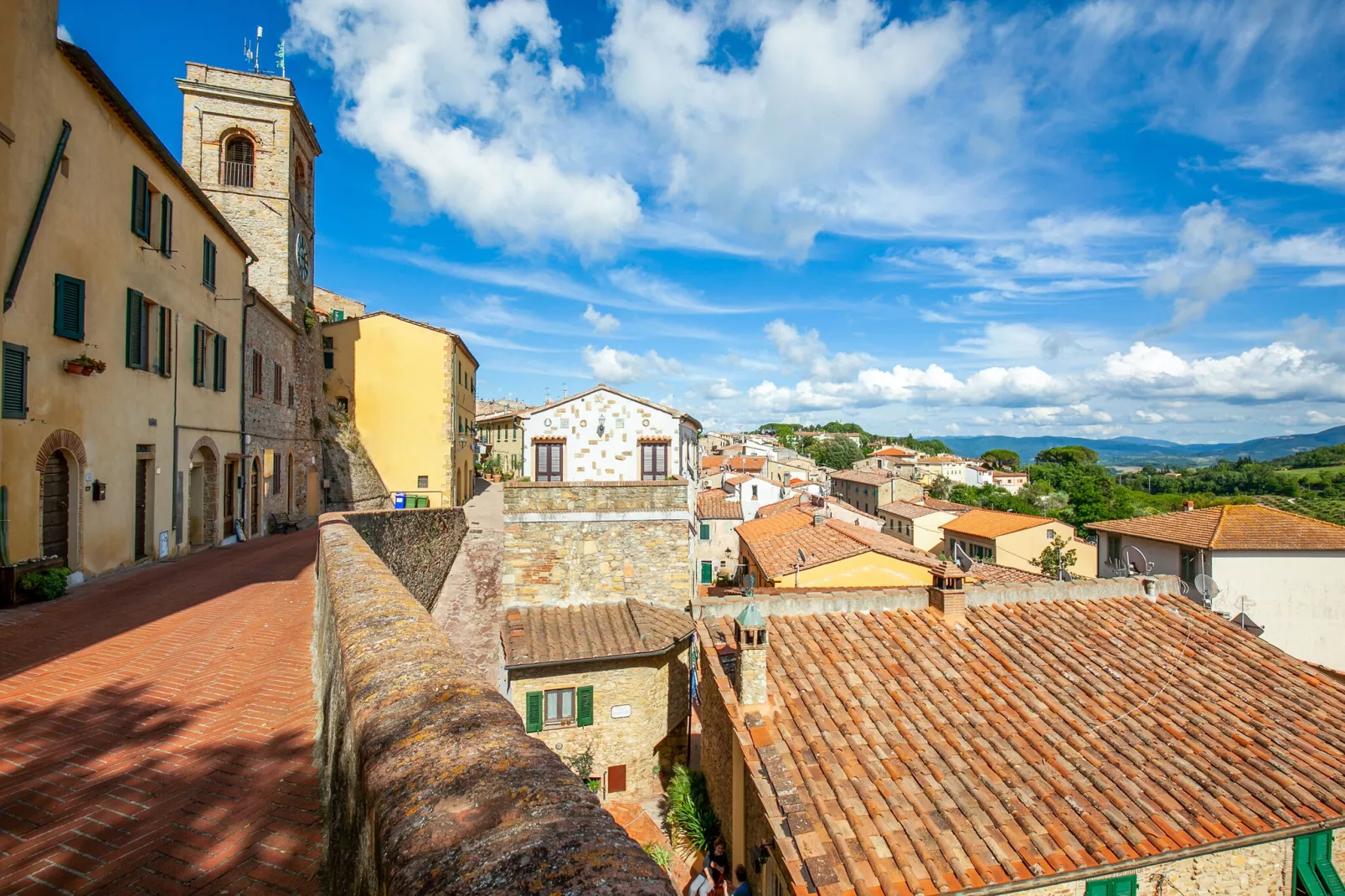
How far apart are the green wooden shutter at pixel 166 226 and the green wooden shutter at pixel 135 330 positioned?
158 cm

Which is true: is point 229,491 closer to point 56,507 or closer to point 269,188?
point 56,507

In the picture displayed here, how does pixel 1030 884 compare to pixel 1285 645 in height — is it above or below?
above

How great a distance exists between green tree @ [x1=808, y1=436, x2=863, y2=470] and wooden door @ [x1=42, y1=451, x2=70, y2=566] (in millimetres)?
107016

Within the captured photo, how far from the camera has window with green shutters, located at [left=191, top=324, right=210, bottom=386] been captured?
14.2 metres

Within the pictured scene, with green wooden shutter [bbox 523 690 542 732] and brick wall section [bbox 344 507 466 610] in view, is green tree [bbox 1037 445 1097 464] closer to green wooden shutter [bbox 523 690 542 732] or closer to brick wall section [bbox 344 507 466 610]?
brick wall section [bbox 344 507 466 610]

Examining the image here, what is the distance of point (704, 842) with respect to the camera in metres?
11.3

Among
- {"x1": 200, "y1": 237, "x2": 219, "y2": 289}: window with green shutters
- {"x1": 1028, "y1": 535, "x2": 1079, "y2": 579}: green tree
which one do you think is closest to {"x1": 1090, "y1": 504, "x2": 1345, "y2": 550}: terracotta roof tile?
{"x1": 1028, "y1": 535, "x2": 1079, "y2": 579}: green tree

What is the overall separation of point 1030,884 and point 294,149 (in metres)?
30.5

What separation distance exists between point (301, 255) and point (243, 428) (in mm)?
11057

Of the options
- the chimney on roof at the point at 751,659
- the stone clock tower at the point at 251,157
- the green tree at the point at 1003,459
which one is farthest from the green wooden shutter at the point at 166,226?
the green tree at the point at 1003,459

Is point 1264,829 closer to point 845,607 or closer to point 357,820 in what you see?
point 845,607

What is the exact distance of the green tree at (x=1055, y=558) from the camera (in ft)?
129

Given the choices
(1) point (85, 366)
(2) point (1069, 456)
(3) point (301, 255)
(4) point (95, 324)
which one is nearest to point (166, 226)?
(4) point (95, 324)

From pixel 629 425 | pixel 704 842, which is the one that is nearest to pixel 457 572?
pixel 629 425
